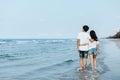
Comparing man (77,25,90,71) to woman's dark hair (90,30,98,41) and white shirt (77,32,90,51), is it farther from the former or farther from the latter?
woman's dark hair (90,30,98,41)

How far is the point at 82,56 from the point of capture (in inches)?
451

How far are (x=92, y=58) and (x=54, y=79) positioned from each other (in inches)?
87.5

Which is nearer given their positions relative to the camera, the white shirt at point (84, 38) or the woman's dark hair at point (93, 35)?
the woman's dark hair at point (93, 35)

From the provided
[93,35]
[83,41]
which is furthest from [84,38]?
[93,35]

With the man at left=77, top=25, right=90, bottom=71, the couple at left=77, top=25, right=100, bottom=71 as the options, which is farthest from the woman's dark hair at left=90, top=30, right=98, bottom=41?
the man at left=77, top=25, right=90, bottom=71

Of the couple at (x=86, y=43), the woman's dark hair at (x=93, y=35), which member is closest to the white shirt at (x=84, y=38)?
the couple at (x=86, y=43)

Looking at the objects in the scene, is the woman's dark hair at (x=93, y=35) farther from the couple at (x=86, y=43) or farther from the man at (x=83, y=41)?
the man at (x=83, y=41)

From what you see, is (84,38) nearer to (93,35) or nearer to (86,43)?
(86,43)

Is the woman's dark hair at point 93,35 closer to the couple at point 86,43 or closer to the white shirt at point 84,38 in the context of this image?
the couple at point 86,43

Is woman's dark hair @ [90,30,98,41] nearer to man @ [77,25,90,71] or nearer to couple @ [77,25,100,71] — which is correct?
couple @ [77,25,100,71]

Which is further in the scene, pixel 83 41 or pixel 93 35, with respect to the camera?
pixel 83 41

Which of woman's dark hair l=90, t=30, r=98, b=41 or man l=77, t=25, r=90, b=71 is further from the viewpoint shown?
man l=77, t=25, r=90, b=71

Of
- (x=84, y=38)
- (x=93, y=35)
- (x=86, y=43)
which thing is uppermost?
(x=93, y=35)

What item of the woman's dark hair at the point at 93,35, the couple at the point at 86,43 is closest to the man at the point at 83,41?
the couple at the point at 86,43
